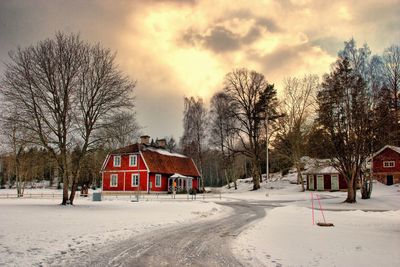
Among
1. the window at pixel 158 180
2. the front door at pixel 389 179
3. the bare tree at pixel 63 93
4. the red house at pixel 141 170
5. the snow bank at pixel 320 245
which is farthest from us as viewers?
Answer: the front door at pixel 389 179

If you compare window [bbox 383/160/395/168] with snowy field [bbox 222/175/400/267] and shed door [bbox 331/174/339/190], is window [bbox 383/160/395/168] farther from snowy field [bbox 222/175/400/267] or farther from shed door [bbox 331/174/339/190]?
snowy field [bbox 222/175/400/267]

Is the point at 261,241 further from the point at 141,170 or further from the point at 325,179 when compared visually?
the point at 325,179

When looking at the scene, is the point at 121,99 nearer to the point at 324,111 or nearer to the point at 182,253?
the point at 324,111

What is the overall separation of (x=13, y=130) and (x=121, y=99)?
7596mm

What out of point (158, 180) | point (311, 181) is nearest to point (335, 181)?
point (311, 181)

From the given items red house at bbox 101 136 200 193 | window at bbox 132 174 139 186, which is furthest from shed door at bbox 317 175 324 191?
window at bbox 132 174 139 186

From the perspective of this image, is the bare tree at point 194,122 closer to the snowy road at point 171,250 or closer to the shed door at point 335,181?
the shed door at point 335,181

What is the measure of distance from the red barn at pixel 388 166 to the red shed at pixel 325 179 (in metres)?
5.19

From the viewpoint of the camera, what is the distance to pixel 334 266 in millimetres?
8016

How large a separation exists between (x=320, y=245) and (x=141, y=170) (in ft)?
137

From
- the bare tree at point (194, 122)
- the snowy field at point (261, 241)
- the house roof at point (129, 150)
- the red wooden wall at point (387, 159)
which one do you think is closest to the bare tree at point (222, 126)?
the bare tree at point (194, 122)

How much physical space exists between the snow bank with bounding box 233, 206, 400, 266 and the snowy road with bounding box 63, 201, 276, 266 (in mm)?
587

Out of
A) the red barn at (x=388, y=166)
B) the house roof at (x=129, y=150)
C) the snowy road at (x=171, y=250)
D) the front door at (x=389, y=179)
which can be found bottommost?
the snowy road at (x=171, y=250)

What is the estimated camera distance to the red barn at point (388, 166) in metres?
52.0
